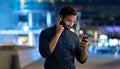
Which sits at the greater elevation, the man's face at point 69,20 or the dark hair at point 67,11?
the dark hair at point 67,11

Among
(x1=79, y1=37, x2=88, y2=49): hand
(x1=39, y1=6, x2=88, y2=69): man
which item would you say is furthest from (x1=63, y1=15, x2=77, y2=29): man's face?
(x1=79, y1=37, x2=88, y2=49): hand

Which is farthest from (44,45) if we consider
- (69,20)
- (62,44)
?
(69,20)

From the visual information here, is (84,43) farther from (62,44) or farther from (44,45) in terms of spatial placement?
(44,45)

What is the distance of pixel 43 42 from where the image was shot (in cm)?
427

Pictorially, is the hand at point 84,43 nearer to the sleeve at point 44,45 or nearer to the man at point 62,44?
the man at point 62,44

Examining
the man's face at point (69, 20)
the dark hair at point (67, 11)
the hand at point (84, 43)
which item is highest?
the dark hair at point (67, 11)

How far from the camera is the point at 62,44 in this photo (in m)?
4.34

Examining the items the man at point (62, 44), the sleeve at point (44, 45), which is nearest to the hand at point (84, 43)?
the man at point (62, 44)

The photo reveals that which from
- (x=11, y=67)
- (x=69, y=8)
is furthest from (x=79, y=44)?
(x=11, y=67)

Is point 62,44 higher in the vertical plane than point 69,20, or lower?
lower

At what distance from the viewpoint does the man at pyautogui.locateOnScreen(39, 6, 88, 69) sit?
4.23m

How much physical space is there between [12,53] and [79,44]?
8.33 metres

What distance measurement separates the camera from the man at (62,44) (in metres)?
4.23

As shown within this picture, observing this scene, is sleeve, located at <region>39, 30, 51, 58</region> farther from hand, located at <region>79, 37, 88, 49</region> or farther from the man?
hand, located at <region>79, 37, 88, 49</region>
